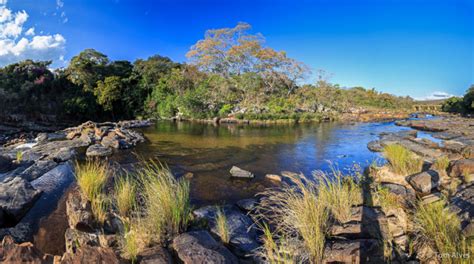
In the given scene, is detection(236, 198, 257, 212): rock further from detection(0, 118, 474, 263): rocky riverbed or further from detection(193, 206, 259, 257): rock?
detection(193, 206, 259, 257): rock

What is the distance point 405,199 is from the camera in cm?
340

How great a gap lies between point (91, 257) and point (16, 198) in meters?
2.64

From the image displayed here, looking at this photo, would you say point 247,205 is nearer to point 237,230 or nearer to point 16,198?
point 237,230

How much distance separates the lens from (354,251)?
7.23 feet

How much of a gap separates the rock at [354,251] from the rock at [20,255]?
2350 mm

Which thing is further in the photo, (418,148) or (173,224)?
(418,148)

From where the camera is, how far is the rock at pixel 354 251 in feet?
7.06

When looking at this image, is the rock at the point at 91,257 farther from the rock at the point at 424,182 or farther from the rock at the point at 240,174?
the rock at the point at 424,182

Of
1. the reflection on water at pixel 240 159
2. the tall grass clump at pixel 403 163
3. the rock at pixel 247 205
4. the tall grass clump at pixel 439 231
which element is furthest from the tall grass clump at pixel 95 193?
the tall grass clump at pixel 403 163

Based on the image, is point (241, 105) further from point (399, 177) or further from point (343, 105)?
point (399, 177)

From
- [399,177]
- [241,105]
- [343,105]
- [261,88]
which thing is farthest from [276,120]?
[399,177]

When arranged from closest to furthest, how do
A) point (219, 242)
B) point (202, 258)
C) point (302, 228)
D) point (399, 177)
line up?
point (202, 258)
point (302, 228)
point (219, 242)
point (399, 177)

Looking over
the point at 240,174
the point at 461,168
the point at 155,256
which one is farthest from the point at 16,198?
the point at 461,168

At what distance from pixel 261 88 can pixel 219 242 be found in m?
24.9
